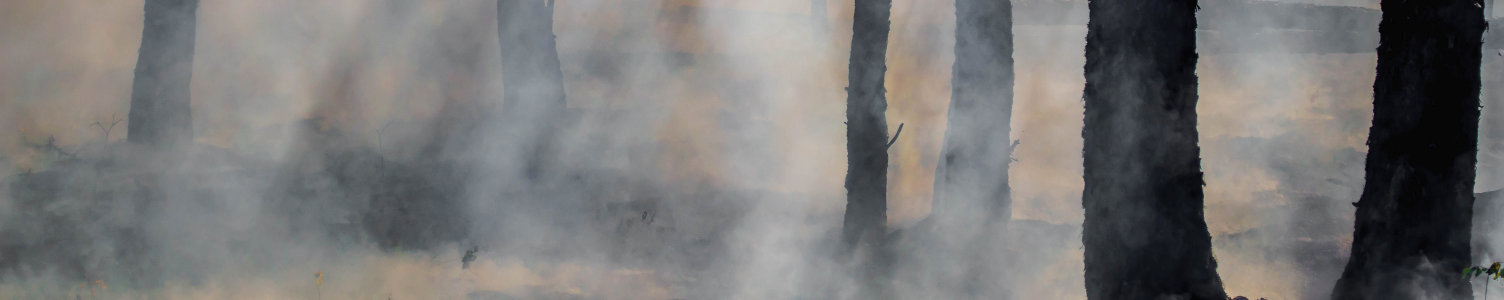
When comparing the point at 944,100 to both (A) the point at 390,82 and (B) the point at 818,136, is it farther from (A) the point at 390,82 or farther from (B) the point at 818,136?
(A) the point at 390,82

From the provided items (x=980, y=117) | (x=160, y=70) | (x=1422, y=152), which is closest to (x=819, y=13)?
(x=980, y=117)

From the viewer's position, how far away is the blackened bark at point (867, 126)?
26.4 feet

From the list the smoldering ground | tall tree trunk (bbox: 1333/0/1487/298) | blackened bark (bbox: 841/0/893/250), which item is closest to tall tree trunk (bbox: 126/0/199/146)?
the smoldering ground

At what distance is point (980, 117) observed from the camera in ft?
33.0

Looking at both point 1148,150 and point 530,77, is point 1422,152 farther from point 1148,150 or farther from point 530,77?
point 530,77

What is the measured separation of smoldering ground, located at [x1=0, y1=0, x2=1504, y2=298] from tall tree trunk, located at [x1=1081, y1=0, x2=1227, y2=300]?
348cm

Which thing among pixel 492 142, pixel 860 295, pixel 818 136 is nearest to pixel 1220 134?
pixel 818 136

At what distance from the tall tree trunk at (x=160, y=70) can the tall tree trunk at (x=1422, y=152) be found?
10.5m

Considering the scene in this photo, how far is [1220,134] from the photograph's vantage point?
15.1 metres

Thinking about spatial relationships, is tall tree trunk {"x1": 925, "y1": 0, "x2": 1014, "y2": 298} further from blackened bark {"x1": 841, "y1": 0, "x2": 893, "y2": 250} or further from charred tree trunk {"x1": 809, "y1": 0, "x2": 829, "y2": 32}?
charred tree trunk {"x1": 809, "y1": 0, "x2": 829, "y2": 32}

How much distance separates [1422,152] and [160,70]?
35.5ft

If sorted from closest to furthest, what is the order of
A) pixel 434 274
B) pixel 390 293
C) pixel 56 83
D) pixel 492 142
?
pixel 390 293 → pixel 434 274 → pixel 492 142 → pixel 56 83

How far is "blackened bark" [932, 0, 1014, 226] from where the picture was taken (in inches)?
384

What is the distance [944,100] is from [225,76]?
10577 mm
